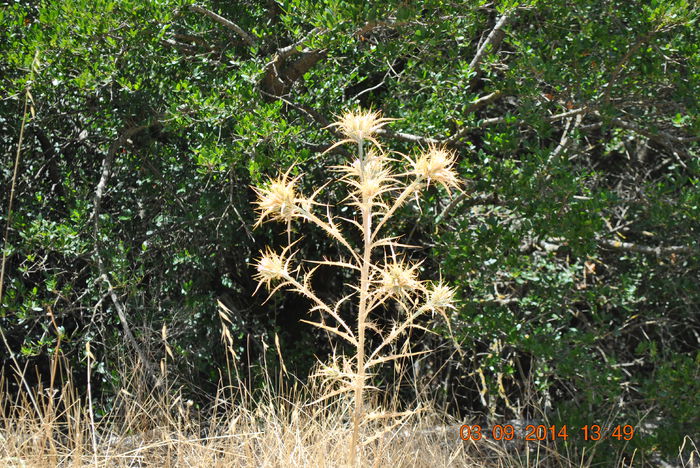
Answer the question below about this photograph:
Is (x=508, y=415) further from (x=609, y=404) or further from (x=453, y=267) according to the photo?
(x=453, y=267)

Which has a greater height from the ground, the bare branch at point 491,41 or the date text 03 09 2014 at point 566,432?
the bare branch at point 491,41

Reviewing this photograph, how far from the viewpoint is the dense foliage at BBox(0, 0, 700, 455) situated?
3621mm

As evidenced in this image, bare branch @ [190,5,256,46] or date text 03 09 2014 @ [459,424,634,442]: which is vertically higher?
bare branch @ [190,5,256,46]

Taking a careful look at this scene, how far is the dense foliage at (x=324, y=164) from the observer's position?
3.62m

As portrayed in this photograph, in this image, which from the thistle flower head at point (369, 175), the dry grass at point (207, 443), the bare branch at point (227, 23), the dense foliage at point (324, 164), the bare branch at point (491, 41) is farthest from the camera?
the bare branch at point (491, 41)

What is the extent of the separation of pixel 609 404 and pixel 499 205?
47.5 inches

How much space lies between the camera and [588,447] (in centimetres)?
381

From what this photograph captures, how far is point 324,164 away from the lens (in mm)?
4242

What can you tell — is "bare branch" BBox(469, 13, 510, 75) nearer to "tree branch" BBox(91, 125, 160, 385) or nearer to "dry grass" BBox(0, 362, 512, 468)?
"tree branch" BBox(91, 125, 160, 385)

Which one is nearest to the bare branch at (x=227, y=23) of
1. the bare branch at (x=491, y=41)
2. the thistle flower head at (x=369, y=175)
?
the bare branch at (x=491, y=41)

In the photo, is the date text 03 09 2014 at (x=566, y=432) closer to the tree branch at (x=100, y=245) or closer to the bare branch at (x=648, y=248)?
the bare branch at (x=648, y=248)

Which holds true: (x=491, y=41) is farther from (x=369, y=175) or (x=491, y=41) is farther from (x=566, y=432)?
(x=369, y=175)

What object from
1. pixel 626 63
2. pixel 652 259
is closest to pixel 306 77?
pixel 626 63

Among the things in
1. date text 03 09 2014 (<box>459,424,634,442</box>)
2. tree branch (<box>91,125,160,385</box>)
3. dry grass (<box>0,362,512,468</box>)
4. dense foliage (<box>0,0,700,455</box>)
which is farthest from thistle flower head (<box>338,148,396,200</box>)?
date text 03 09 2014 (<box>459,424,634,442</box>)
